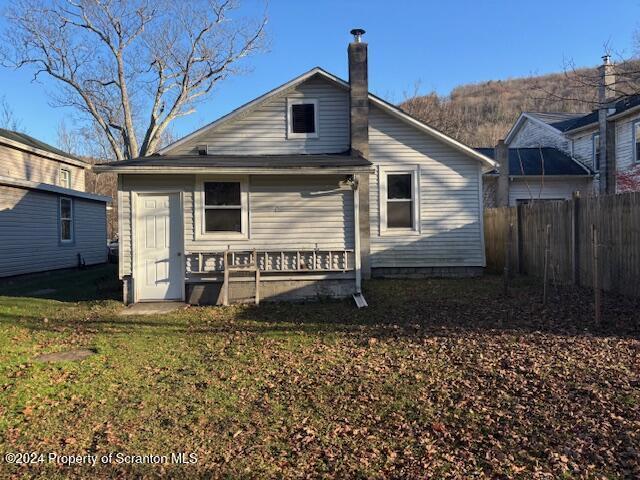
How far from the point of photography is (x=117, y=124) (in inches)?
1118

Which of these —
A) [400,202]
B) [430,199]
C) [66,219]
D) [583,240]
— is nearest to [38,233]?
[66,219]

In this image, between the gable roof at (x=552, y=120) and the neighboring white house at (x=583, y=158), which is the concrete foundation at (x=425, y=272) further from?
the gable roof at (x=552, y=120)

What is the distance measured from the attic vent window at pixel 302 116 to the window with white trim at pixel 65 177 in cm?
1412

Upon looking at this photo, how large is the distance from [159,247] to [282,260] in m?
2.59

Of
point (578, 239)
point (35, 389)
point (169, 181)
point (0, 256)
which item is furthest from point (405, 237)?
point (0, 256)

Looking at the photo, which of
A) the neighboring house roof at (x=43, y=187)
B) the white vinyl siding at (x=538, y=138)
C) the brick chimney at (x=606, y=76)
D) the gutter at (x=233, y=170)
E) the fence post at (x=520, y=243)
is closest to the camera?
the brick chimney at (x=606, y=76)

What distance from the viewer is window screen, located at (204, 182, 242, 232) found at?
34.6ft

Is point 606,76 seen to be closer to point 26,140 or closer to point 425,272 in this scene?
point 425,272

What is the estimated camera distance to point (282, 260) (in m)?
10.4

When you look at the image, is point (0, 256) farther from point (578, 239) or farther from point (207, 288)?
point (578, 239)

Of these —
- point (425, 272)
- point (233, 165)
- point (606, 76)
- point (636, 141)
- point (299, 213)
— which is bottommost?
point (425, 272)

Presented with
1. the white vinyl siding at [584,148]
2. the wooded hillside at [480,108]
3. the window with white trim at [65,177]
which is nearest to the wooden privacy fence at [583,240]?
the white vinyl siding at [584,148]

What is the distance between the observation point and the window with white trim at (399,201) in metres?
13.6

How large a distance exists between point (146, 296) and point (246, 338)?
3744 millimetres
